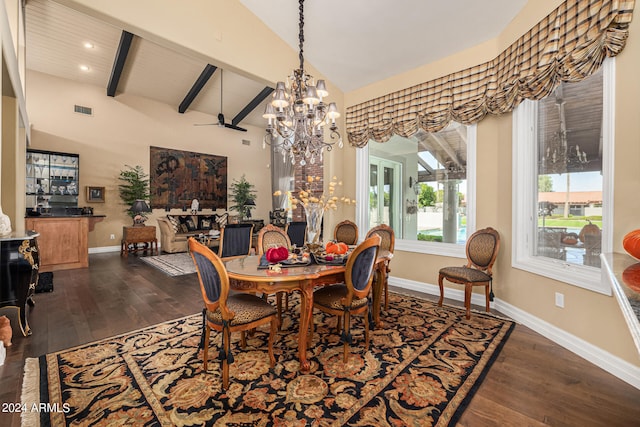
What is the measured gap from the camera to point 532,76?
260 cm

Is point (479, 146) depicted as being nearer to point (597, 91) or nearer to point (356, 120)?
point (597, 91)

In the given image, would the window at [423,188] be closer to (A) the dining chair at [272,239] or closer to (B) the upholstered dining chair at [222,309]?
(A) the dining chair at [272,239]

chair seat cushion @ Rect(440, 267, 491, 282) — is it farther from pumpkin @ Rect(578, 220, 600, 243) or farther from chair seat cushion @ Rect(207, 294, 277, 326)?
chair seat cushion @ Rect(207, 294, 277, 326)

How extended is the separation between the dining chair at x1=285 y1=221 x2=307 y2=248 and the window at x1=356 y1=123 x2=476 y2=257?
1.11m

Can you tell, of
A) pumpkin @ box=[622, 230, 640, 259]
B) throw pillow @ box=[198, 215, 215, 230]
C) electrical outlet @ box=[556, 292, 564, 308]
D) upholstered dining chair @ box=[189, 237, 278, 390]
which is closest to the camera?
pumpkin @ box=[622, 230, 640, 259]

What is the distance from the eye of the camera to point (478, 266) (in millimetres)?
3215

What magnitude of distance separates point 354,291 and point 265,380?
0.85 meters

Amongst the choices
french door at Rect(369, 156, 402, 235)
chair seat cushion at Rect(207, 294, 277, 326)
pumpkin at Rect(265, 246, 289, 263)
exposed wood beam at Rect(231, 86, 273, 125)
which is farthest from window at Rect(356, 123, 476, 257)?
exposed wood beam at Rect(231, 86, 273, 125)

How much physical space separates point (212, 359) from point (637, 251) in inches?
108

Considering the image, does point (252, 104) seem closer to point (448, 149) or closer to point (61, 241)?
point (61, 241)

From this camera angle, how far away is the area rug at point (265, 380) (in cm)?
157

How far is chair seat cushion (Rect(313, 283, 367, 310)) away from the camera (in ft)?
7.27

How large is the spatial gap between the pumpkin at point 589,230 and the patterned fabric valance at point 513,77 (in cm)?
120

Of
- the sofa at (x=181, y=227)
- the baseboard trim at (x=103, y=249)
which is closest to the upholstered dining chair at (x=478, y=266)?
the sofa at (x=181, y=227)
